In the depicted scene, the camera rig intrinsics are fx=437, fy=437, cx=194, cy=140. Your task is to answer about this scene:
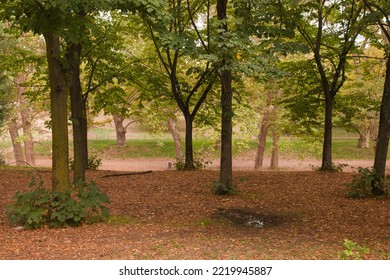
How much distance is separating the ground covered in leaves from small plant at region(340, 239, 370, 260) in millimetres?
101

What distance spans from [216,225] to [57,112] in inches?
143

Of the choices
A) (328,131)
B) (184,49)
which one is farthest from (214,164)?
(184,49)

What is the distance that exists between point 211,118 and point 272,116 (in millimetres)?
6868

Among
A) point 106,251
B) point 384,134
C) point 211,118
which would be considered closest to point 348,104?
point 211,118

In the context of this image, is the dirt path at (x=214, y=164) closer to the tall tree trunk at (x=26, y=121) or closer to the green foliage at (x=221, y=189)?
the tall tree trunk at (x=26, y=121)

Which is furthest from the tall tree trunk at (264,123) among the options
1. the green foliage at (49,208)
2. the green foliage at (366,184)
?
the green foliage at (49,208)

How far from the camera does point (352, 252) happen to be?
19.9 feet

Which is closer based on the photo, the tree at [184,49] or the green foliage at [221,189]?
the tree at [184,49]

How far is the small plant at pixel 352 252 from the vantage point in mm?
5832

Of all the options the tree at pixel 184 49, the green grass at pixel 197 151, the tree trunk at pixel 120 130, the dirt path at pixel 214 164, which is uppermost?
the tree at pixel 184 49

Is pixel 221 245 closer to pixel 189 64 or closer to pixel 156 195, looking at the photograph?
pixel 156 195

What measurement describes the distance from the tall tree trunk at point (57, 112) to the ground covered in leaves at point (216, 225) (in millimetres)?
990

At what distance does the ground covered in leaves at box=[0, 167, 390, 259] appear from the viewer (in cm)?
627

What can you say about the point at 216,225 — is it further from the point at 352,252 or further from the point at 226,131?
the point at 226,131
